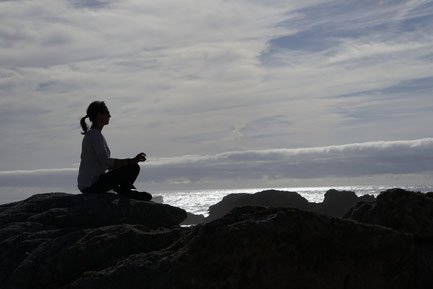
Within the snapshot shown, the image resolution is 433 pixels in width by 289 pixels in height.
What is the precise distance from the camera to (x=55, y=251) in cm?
880

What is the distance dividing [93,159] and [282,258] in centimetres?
567

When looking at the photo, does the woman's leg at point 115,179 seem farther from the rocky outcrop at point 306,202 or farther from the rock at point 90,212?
the rocky outcrop at point 306,202

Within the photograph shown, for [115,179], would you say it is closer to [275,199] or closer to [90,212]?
[90,212]

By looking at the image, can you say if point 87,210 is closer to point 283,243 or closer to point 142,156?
point 142,156

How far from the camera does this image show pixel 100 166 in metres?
11.7

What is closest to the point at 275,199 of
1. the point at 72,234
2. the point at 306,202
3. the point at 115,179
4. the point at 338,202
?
the point at 306,202

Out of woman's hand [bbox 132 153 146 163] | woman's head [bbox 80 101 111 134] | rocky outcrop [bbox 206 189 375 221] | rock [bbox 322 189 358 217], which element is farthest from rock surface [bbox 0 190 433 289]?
rock [bbox 322 189 358 217]

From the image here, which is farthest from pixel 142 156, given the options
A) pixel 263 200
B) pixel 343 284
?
pixel 263 200

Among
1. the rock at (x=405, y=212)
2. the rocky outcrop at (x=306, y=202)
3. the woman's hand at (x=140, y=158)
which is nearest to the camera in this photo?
the rock at (x=405, y=212)

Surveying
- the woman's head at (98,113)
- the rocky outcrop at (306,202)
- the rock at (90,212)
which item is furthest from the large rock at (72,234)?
the rocky outcrop at (306,202)

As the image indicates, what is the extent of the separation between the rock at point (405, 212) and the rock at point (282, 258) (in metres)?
0.89

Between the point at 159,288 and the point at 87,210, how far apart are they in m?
3.63

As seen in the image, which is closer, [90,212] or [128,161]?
[90,212]

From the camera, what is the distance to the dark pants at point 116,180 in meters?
11.4
